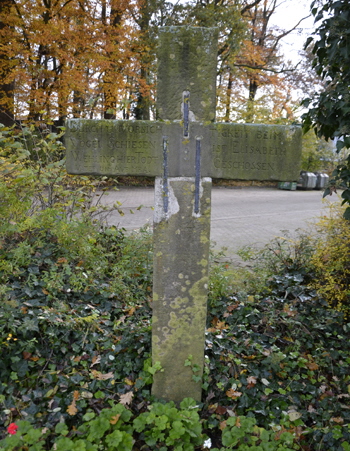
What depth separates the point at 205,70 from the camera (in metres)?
2.26

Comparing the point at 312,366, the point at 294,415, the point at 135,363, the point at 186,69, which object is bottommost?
the point at 294,415

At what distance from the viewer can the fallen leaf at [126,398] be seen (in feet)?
8.10

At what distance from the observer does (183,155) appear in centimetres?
233

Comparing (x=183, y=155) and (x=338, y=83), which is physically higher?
(x=338, y=83)

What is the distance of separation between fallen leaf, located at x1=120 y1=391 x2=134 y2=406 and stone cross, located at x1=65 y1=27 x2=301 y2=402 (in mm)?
481

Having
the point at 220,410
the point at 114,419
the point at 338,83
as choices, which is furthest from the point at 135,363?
the point at 338,83

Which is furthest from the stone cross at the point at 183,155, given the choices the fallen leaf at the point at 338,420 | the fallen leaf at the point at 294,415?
the fallen leaf at the point at 338,420

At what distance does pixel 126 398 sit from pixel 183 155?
1.73 meters

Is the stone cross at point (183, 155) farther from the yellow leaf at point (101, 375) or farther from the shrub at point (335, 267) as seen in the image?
the shrub at point (335, 267)

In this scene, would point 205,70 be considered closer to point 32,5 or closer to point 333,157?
point 32,5

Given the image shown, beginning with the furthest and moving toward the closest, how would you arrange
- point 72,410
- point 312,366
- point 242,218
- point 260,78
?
point 260,78 < point 242,218 < point 312,366 < point 72,410

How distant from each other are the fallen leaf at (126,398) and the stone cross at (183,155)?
0.48 metres

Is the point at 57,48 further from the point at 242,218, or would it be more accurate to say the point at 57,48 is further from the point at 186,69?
the point at 186,69

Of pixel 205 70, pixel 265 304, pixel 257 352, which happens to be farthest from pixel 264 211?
pixel 205 70
